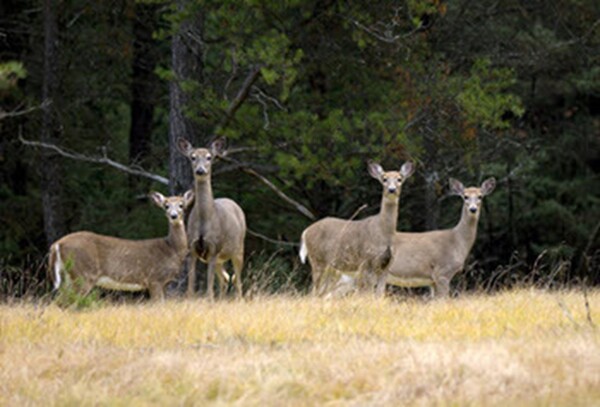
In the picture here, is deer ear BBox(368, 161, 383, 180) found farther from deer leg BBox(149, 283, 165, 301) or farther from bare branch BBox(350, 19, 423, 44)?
deer leg BBox(149, 283, 165, 301)

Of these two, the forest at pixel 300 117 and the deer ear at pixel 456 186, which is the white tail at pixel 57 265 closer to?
the forest at pixel 300 117

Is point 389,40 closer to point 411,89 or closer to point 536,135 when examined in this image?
point 411,89

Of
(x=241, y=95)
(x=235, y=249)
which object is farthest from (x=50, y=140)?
(x=235, y=249)

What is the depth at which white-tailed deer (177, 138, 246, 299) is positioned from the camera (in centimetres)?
1306

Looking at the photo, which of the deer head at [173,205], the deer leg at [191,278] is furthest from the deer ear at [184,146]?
the deer leg at [191,278]

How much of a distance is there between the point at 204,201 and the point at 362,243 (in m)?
1.84

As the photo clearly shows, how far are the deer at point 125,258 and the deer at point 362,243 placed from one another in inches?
59.0

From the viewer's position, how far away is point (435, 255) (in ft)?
44.7

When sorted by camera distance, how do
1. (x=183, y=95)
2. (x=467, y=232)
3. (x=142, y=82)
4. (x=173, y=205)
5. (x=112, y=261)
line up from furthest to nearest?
(x=142, y=82) < (x=183, y=95) < (x=467, y=232) < (x=173, y=205) < (x=112, y=261)

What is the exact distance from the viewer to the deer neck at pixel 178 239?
13.2 meters

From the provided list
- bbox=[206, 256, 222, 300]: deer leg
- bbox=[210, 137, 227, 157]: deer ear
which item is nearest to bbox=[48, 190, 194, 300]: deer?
bbox=[206, 256, 222, 300]: deer leg

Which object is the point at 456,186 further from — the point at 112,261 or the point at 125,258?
the point at 112,261

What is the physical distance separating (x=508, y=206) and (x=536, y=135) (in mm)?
1471

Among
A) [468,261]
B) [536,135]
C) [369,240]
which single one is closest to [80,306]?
[369,240]
